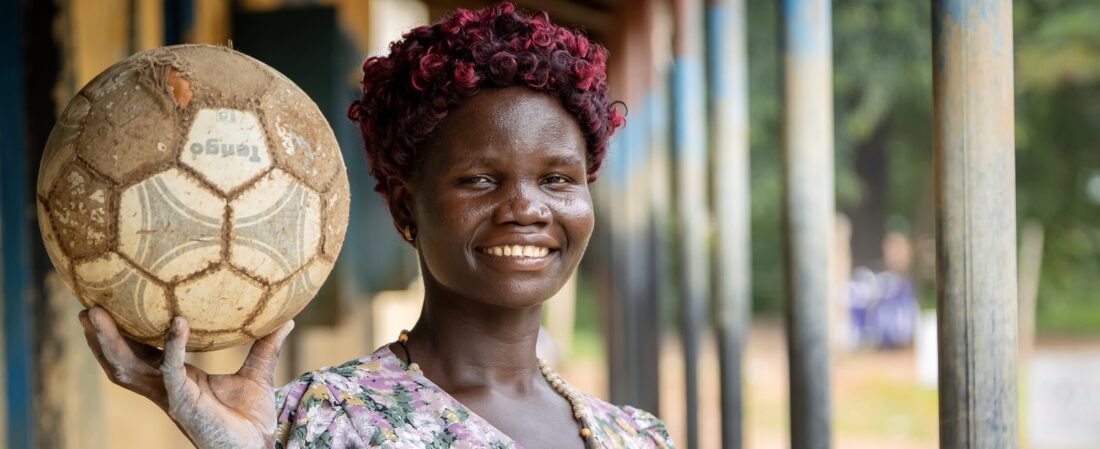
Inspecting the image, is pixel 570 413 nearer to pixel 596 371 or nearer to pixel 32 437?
pixel 32 437

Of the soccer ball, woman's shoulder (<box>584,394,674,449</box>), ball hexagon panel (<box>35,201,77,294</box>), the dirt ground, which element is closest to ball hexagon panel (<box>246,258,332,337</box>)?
the soccer ball

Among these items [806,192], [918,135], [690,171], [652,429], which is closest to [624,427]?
[652,429]

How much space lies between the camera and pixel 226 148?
5.81 ft

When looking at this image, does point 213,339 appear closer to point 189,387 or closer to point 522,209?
point 189,387

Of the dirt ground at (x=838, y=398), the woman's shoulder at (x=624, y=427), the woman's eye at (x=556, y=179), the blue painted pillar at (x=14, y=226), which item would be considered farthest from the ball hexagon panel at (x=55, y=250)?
the dirt ground at (x=838, y=398)

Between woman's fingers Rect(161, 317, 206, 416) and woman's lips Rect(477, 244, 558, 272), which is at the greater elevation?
woman's lips Rect(477, 244, 558, 272)

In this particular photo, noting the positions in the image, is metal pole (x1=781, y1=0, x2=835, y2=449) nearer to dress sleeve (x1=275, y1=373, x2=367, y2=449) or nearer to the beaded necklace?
the beaded necklace

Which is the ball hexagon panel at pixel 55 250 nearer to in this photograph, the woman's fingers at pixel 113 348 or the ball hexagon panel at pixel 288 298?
the woman's fingers at pixel 113 348

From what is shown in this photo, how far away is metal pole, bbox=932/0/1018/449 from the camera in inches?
91.7

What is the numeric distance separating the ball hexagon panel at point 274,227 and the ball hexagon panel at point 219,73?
138mm

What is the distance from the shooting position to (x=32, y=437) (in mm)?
3752

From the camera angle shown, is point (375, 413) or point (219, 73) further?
point (375, 413)

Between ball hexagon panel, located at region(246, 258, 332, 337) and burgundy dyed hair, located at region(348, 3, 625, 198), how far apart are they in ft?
1.25

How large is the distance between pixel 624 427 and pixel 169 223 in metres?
1.06
